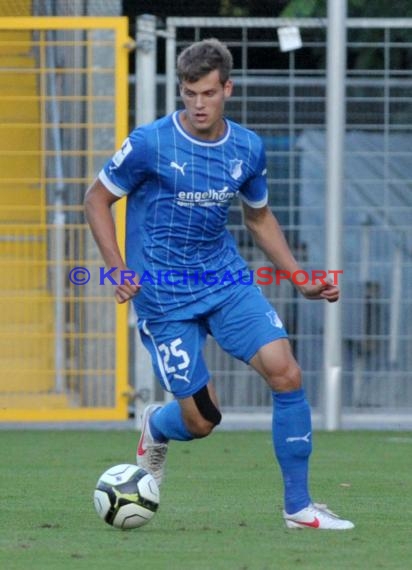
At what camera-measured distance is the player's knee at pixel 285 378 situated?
20.7 ft

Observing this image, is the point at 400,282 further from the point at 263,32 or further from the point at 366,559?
the point at 366,559

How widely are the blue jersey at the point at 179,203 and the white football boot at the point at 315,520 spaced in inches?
36.1

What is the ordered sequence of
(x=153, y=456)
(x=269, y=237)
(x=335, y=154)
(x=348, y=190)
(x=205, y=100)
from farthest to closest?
(x=348, y=190), (x=335, y=154), (x=153, y=456), (x=269, y=237), (x=205, y=100)

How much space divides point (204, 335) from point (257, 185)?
0.66 meters

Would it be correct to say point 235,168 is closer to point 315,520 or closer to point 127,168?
point 127,168

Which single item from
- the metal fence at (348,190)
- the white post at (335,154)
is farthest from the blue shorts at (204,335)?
the metal fence at (348,190)

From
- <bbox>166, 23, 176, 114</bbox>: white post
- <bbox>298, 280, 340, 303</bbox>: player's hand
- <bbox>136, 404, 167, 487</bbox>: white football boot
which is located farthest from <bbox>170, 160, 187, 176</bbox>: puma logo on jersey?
<bbox>166, 23, 176, 114</bbox>: white post

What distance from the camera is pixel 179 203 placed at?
6.56 meters

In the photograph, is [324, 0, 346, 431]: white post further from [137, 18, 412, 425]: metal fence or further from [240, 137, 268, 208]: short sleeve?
[240, 137, 268, 208]: short sleeve

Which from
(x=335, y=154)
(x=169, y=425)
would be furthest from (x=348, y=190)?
(x=169, y=425)

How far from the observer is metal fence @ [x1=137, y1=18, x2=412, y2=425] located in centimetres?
1129

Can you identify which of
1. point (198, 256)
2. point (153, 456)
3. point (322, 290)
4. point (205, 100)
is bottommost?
point (153, 456)

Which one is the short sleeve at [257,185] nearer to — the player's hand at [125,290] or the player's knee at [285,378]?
the player's hand at [125,290]

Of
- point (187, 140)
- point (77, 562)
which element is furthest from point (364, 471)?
point (77, 562)
